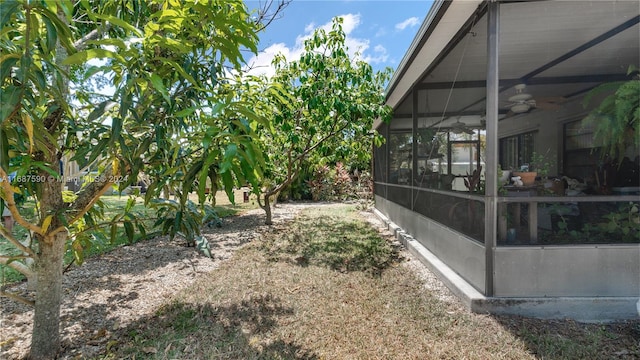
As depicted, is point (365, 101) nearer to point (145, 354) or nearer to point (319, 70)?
point (319, 70)

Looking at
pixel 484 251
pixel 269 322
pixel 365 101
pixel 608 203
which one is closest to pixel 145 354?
pixel 269 322

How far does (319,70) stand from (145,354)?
16.5ft

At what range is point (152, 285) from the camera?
404cm

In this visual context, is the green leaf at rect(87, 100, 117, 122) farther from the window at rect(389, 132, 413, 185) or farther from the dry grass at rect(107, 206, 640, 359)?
the window at rect(389, 132, 413, 185)

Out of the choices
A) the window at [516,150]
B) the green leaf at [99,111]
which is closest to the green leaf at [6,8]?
the green leaf at [99,111]

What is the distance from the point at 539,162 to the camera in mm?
3766

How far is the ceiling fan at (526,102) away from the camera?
158 inches

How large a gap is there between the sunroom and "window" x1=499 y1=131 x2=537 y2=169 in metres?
0.02

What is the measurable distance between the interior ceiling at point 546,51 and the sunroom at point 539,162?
0.5 inches

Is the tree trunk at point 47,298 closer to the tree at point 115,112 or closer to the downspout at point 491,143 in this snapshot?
the tree at point 115,112

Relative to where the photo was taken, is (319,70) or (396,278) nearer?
(396,278)

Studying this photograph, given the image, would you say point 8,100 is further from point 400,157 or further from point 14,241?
point 400,157

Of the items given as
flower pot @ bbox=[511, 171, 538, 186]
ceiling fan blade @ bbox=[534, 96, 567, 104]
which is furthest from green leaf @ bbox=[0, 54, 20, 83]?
ceiling fan blade @ bbox=[534, 96, 567, 104]

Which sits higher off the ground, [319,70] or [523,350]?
[319,70]
